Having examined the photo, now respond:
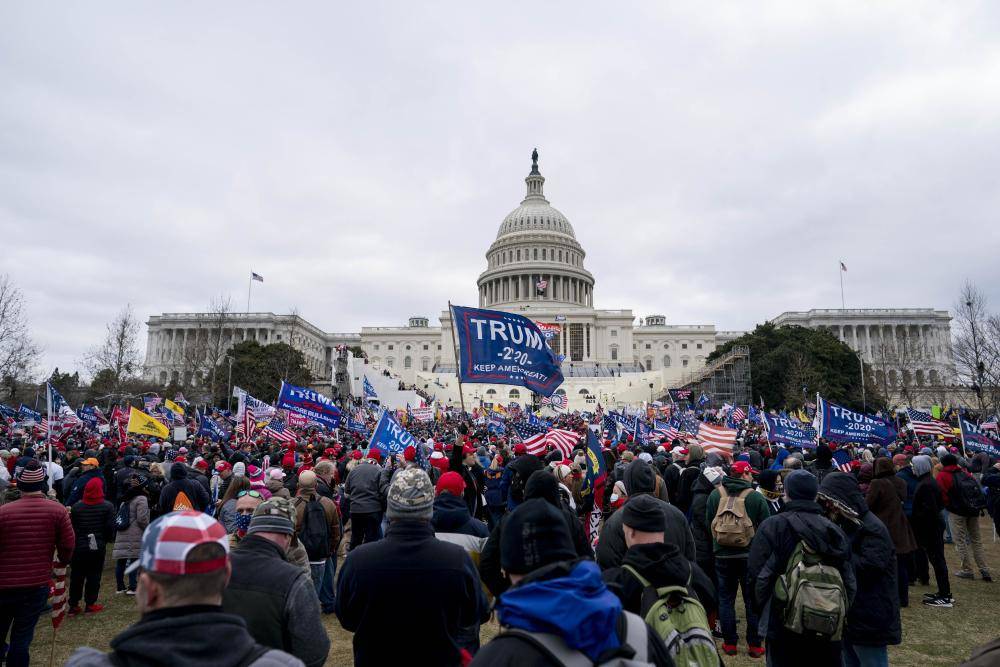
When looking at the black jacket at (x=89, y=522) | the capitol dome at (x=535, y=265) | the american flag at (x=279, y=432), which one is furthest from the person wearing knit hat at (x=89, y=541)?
the capitol dome at (x=535, y=265)

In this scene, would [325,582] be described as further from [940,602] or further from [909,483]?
[909,483]

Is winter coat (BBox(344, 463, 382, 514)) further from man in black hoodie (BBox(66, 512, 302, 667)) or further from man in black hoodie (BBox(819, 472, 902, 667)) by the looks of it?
man in black hoodie (BBox(66, 512, 302, 667))

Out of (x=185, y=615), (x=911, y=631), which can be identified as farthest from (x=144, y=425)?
(x=911, y=631)

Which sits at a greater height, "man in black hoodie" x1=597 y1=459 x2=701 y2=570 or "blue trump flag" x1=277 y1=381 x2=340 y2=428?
"blue trump flag" x1=277 y1=381 x2=340 y2=428

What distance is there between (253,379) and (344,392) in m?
11.3

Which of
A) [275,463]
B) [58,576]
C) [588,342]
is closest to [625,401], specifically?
[588,342]

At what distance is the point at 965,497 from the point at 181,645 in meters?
10.1

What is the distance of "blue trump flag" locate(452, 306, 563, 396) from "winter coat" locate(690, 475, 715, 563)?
355 centimetres

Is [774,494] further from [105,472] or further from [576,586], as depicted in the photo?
[105,472]

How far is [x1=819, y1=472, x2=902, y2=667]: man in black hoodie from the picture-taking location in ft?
15.5

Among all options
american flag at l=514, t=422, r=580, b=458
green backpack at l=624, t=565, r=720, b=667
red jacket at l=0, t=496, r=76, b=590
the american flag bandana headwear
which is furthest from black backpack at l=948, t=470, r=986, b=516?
red jacket at l=0, t=496, r=76, b=590

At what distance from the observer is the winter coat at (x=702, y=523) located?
6.73m

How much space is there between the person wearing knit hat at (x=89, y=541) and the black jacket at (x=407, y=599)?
5649 millimetres

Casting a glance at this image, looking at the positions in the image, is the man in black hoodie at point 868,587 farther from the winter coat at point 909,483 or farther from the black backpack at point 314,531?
the black backpack at point 314,531
